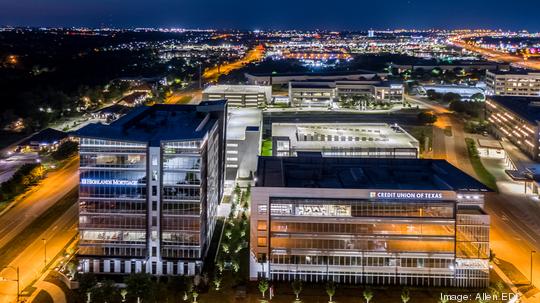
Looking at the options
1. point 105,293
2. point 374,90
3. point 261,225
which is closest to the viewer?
point 105,293

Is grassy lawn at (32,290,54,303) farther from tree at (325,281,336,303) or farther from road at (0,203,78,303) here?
tree at (325,281,336,303)

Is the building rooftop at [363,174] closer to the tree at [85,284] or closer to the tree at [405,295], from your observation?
the tree at [405,295]

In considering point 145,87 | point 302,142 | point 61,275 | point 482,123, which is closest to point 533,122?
point 482,123

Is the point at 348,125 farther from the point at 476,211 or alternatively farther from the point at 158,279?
the point at 158,279

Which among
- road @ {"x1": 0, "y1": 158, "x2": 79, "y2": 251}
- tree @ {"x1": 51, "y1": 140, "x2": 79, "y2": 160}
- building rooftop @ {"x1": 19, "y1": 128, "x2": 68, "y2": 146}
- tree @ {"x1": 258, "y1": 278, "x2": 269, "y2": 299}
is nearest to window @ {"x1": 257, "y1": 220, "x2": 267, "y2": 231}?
tree @ {"x1": 258, "y1": 278, "x2": 269, "y2": 299}

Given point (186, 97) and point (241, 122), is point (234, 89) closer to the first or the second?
point (186, 97)

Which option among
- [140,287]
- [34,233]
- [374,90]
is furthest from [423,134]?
[140,287]

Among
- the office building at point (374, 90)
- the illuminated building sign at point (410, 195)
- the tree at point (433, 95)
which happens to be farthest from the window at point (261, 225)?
the tree at point (433, 95)

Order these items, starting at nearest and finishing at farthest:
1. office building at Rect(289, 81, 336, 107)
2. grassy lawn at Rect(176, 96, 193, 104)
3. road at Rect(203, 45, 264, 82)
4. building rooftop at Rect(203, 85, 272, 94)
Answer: building rooftop at Rect(203, 85, 272, 94) → office building at Rect(289, 81, 336, 107) → grassy lawn at Rect(176, 96, 193, 104) → road at Rect(203, 45, 264, 82)
